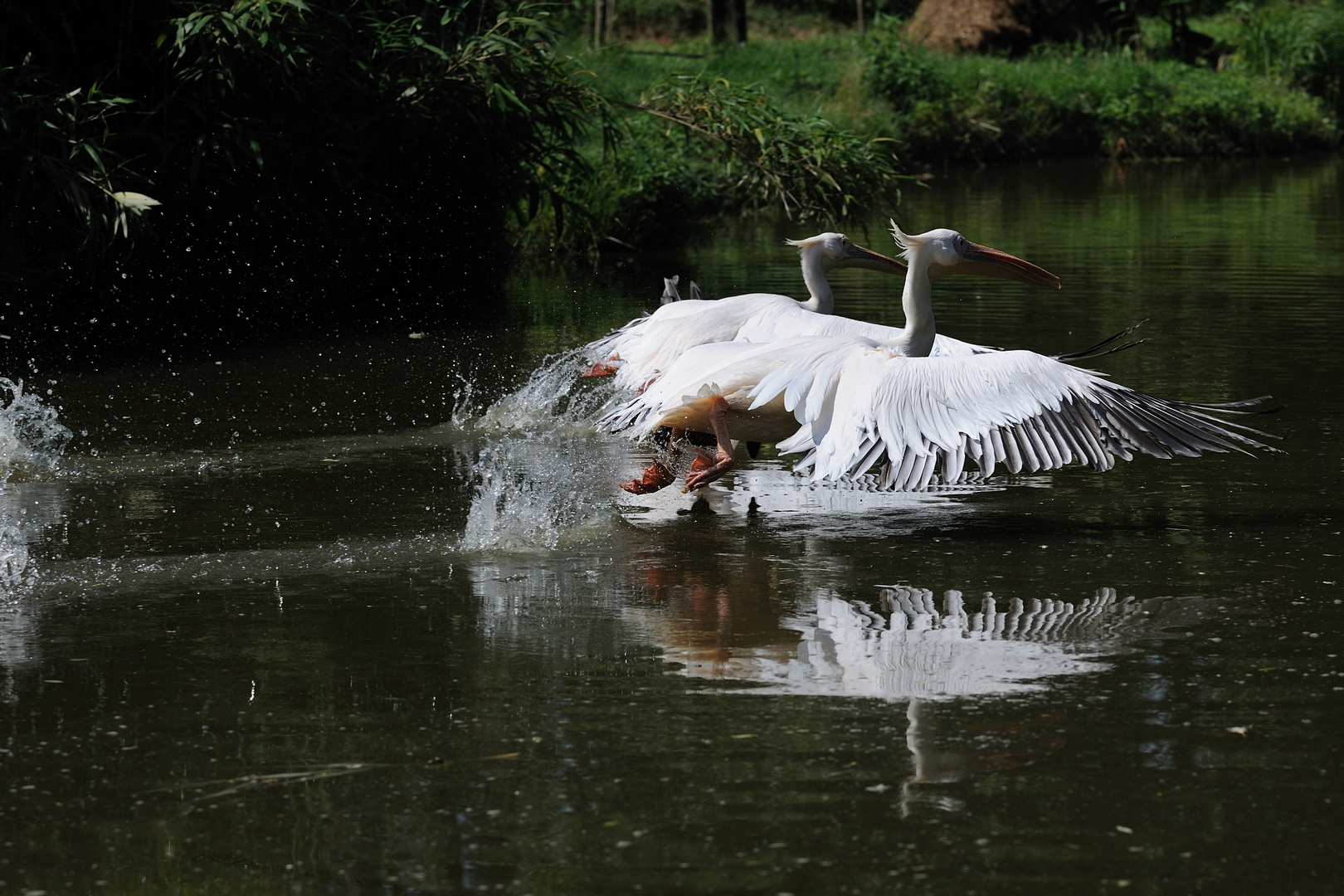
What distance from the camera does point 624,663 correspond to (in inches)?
167

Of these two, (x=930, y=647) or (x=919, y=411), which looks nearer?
(x=930, y=647)

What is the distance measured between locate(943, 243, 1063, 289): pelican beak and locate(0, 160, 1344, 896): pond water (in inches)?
33.8

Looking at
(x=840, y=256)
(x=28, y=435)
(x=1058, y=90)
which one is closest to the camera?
(x=28, y=435)

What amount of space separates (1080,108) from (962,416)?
865 inches

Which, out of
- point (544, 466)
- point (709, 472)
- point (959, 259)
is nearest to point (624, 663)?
point (709, 472)

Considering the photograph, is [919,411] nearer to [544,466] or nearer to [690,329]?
[690,329]

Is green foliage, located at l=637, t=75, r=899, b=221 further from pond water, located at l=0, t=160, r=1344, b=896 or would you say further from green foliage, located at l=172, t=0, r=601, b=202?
pond water, located at l=0, t=160, r=1344, b=896

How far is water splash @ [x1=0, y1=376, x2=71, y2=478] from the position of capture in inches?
261

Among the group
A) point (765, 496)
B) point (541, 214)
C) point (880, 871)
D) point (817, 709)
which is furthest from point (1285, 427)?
point (541, 214)

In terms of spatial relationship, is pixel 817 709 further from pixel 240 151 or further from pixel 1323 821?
pixel 240 151

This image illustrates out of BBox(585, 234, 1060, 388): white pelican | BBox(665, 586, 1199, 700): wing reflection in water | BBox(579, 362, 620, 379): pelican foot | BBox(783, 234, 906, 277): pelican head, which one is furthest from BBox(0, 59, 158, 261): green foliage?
BBox(665, 586, 1199, 700): wing reflection in water

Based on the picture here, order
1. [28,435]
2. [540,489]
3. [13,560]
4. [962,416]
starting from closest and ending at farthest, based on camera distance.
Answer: [13,560], [962,416], [540,489], [28,435]

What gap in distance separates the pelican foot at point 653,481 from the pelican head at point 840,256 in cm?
183

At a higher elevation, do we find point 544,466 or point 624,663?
point 544,466
